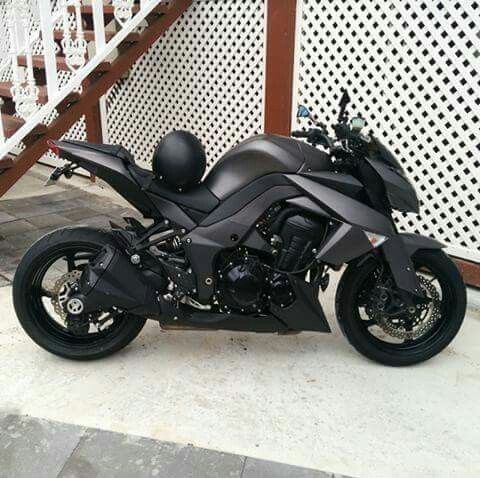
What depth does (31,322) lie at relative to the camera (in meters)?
2.85

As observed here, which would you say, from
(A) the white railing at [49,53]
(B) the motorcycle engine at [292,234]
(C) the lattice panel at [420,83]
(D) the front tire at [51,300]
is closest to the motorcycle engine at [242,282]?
(B) the motorcycle engine at [292,234]

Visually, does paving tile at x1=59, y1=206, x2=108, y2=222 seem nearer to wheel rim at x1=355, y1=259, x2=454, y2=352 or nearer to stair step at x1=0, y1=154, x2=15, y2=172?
stair step at x1=0, y1=154, x2=15, y2=172

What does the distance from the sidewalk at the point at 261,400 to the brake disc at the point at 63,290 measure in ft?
1.05

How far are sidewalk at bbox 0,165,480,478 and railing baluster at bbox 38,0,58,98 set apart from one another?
175 centimetres

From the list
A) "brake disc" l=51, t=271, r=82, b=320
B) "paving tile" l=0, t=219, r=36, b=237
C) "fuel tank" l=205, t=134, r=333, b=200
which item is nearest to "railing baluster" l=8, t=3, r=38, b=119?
"paving tile" l=0, t=219, r=36, b=237

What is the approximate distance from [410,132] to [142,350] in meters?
2.41

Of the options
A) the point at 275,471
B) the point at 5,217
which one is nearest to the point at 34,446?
the point at 275,471

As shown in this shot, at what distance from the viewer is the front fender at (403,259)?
2727 mm

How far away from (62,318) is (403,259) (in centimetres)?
176

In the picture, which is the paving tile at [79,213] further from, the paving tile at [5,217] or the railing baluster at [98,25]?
the railing baluster at [98,25]

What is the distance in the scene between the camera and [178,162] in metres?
2.64

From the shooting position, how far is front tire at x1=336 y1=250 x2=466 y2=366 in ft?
9.34

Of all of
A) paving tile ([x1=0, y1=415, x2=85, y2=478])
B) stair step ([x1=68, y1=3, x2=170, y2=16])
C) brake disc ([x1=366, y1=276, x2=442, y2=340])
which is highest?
stair step ([x1=68, y1=3, x2=170, y2=16])

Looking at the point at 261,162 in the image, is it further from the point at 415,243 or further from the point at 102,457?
the point at 102,457
